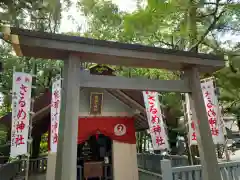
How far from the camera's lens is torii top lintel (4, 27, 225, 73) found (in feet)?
10.7

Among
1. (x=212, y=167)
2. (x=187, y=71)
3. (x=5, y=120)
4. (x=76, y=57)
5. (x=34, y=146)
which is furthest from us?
(x=34, y=146)

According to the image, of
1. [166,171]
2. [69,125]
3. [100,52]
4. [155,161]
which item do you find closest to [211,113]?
[166,171]

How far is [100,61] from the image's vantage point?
3.92m

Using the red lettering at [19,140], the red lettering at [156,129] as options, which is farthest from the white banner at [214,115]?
the red lettering at [19,140]

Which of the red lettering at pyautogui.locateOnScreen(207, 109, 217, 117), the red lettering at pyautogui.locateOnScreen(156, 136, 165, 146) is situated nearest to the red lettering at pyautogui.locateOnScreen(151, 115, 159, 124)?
the red lettering at pyautogui.locateOnScreen(156, 136, 165, 146)

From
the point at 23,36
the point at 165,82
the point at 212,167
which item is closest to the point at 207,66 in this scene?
the point at 165,82

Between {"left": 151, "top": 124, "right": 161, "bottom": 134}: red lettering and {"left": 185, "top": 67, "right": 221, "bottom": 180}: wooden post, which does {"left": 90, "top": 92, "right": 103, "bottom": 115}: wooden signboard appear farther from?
{"left": 185, "top": 67, "right": 221, "bottom": 180}: wooden post

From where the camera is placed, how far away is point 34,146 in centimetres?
1121

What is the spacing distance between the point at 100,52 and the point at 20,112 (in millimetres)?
3478

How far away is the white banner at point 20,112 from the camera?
226 inches

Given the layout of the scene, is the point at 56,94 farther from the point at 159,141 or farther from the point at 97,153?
the point at 97,153

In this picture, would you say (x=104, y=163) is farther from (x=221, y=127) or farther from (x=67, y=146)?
(x=67, y=146)

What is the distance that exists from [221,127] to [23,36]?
5.59m

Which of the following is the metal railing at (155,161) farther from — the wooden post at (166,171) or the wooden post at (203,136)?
the wooden post at (203,136)
